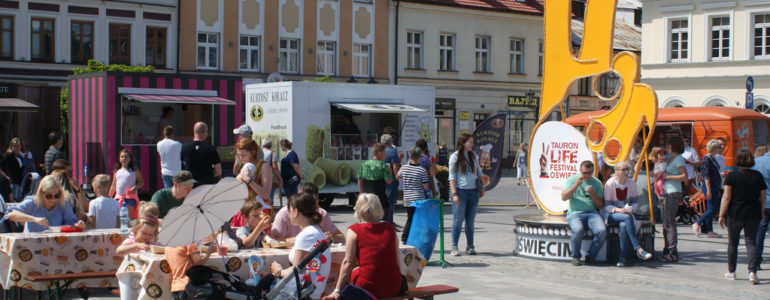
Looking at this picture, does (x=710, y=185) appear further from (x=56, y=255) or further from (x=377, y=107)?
(x=56, y=255)

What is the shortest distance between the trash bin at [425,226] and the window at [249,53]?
88.3 feet

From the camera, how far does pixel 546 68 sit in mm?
14102

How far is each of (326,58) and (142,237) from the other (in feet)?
105

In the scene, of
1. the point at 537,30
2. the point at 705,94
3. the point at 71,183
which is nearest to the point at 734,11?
the point at 705,94

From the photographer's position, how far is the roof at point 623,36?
4719 centimetres

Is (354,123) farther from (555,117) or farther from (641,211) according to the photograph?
(555,117)

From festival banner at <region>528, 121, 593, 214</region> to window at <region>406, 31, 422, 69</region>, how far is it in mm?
28245

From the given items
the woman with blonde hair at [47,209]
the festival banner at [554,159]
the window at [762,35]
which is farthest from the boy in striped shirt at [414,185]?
the window at [762,35]

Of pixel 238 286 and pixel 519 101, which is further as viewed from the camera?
pixel 519 101

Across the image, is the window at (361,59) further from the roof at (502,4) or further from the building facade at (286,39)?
the roof at (502,4)

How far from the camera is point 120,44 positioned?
3478 centimetres

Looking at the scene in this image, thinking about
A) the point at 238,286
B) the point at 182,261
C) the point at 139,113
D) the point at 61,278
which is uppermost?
the point at 139,113

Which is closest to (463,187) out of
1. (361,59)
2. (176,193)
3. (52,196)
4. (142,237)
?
(176,193)

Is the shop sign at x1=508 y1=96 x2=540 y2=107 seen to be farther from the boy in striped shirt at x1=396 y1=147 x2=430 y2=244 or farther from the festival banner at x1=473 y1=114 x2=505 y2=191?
the boy in striped shirt at x1=396 y1=147 x2=430 y2=244
